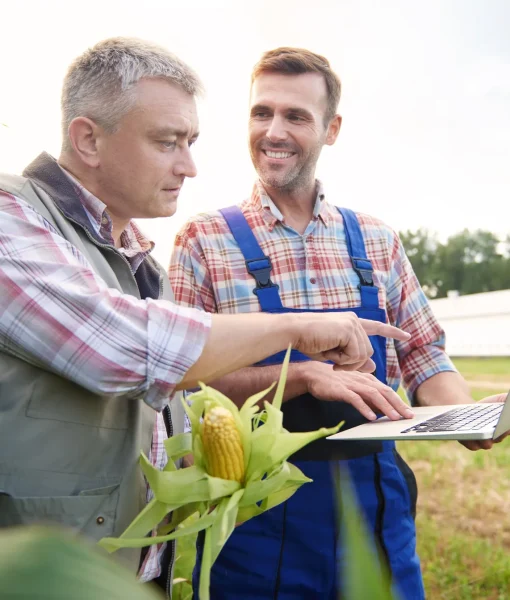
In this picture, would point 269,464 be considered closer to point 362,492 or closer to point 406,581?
point 362,492

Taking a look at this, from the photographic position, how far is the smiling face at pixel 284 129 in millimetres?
2160

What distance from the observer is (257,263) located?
6.38 ft

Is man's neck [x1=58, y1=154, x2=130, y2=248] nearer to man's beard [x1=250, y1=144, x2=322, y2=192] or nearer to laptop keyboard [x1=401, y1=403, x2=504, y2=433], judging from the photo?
man's beard [x1=250, y1=144, x2=322, y2=192]

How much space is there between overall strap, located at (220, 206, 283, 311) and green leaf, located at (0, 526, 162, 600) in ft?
5.56

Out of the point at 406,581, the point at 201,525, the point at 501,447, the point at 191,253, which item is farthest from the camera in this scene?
the point at 501,447

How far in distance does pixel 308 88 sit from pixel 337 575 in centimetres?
160

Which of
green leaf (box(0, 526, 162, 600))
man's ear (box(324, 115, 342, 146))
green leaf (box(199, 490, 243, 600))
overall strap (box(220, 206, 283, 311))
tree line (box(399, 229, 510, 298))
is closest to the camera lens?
green leaf (box(0, 526, 162, 600))

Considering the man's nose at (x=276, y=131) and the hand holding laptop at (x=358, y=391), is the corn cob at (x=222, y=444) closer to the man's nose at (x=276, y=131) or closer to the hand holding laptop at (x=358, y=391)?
the hand holding laptop at (x=358, y=391)

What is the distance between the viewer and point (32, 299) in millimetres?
1089

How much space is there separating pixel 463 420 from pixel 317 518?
0.57 metres

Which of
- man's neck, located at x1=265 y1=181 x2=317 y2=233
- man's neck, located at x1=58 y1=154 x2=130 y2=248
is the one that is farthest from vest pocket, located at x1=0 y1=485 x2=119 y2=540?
man's neck, located at x1=265 y1=181 x2=317 y2=233

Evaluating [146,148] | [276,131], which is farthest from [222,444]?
[276,131]

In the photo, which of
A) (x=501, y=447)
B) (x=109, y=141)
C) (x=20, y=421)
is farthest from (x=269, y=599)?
(x=501, y=447)

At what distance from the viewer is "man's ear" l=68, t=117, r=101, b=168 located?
1.49 m
